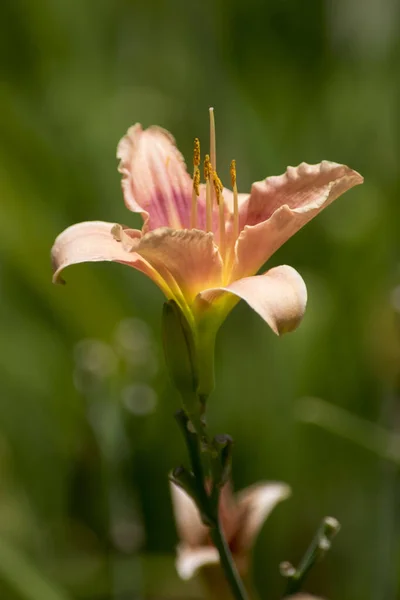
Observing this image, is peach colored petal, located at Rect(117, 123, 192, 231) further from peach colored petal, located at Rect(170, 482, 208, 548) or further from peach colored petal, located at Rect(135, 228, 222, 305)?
peach colored petal, located at Rect(170, 482, 208, 548)

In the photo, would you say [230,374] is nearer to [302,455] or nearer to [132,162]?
[302,455]

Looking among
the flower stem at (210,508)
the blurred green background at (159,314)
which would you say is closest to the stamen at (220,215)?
the flower stem at (210,508)

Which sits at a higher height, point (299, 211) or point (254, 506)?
point (299, 211)

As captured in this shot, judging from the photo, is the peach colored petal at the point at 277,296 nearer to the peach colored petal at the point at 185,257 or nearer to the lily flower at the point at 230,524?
the peach colored petal at the point at 185,257

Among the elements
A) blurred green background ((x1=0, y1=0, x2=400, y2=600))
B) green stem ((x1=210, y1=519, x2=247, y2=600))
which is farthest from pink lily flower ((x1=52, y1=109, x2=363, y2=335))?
blurred green background ((x1=0, y1=0, x2=400, y2=600))

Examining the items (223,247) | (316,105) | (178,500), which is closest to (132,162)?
(223,247)

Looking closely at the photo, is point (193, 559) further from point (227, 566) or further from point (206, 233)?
point (206, 233)

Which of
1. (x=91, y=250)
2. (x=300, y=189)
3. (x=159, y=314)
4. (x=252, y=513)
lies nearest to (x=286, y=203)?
(x=300, y=189)
